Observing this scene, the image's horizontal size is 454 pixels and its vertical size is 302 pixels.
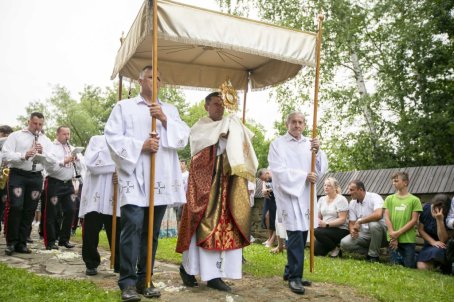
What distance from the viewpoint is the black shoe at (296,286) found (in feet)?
16.4

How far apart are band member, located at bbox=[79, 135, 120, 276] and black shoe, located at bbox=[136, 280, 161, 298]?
1.22 metres

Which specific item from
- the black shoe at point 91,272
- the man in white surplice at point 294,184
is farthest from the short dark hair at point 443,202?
the black shoe at point 91,272

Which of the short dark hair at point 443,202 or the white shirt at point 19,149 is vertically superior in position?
the white shirt at point 19,149

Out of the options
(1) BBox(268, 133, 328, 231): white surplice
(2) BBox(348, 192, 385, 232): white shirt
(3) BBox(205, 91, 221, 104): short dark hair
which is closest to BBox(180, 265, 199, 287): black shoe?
(1) BBox(268, 133, 328, 231): white surplice

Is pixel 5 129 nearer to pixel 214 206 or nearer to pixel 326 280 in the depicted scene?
pixel 214 206

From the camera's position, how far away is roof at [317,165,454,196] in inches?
323

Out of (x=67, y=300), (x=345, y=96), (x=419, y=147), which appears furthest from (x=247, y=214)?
(x=345, y=96)

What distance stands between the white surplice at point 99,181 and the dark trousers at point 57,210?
7.48 ft

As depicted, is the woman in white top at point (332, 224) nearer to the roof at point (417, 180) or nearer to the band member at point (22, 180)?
the roof at point (417, 180)

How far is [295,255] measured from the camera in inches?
207

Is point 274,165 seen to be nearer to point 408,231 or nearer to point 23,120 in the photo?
point 408,231

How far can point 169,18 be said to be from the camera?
488 centimetres

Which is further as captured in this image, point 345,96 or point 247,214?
point 345,96

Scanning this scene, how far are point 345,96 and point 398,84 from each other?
260 cm
